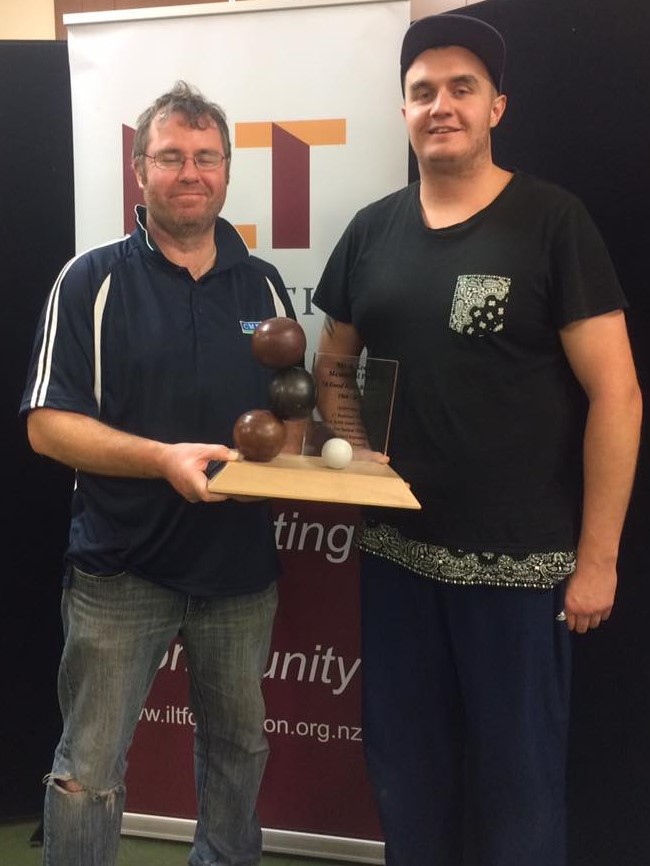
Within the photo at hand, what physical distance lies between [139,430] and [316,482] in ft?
1.43

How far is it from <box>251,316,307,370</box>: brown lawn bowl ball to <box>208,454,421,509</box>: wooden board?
197 mm

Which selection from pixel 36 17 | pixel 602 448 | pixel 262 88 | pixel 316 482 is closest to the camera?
pixel 316 482

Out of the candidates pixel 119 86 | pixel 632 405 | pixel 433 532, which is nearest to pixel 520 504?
pixel 433 532

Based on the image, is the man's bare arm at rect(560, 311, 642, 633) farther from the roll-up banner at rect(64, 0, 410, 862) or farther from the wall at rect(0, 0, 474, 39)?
the wall at rect(0, 0, 474, 39)

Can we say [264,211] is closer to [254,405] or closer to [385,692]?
[254,405]

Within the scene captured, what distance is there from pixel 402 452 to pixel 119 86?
1252mm

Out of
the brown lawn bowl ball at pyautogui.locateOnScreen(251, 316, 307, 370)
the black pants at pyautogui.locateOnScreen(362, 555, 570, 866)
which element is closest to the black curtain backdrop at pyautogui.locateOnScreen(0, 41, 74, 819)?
the brown lawn bowl ball at pyautogui.locateOnScreen(251, 316, 307, 370)

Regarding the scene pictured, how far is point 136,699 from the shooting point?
1484 mm

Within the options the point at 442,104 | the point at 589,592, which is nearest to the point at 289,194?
the point at 442,104

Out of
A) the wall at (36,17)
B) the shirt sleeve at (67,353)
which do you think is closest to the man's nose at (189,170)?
the shirt sleeve at (67,353)

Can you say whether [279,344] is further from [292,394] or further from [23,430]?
[23,430]

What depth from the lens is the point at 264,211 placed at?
1877 millimetres

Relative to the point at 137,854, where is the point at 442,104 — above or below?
above

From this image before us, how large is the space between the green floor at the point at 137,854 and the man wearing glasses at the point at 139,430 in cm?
65
